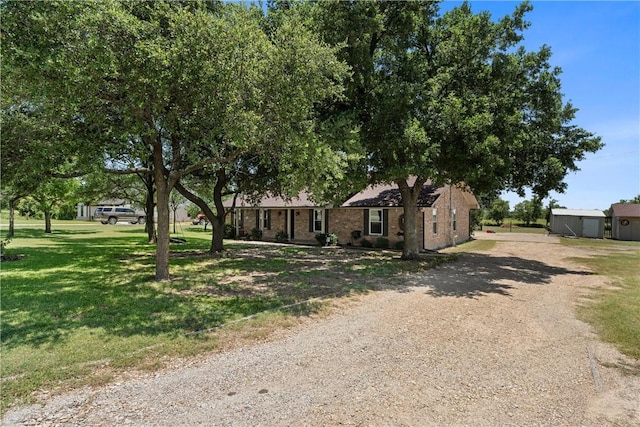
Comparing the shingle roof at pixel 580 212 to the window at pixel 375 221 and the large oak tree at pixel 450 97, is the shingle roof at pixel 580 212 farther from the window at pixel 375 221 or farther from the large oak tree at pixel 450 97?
the large oak tree at pixel 450 97

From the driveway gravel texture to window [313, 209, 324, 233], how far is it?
16859 mm

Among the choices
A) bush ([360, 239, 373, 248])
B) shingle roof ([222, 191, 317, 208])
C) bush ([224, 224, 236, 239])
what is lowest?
bush ([360, 239, 373, 248])

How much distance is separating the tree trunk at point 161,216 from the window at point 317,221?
14.5 meters

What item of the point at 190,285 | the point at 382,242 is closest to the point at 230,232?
the point at 382,242

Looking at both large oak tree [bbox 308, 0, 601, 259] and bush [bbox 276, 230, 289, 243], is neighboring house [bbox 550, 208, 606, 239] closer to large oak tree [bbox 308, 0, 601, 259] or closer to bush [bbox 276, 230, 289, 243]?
large oak tree [bbox 308, 0, 601, 259]

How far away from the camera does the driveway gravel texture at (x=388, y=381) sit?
3.57 meters

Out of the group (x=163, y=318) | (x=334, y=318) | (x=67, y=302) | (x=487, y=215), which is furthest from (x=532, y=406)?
(x=487, y=215)

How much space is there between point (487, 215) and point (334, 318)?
55106mm

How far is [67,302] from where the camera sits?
763 cm

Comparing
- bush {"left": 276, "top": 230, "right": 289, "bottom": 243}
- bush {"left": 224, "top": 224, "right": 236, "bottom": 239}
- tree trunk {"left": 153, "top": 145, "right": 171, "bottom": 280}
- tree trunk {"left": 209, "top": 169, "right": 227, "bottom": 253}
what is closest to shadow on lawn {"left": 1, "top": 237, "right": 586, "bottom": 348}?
tree trunk {"left": 153, "top": 145, "right": 171, "bottom": 280}

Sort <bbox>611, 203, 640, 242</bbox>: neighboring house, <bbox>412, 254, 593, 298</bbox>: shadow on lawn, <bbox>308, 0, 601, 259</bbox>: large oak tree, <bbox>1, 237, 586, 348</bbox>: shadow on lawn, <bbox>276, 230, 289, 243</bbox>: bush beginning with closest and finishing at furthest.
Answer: <bbox>1, 237, 586, 348</bbox>: shadow on lawn → <bbox>412, 254, 593, 298</bbox>: shadow on lawn → <bbox>308, 0, 601, 259</bbox>: large oak tree → <bbox>276, 230, 289, 243</bbox>: bush → <bbox>611, 203, 640, 242</bbox>: neighboring house

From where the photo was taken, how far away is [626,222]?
112 ft

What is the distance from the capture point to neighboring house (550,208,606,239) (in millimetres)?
36219

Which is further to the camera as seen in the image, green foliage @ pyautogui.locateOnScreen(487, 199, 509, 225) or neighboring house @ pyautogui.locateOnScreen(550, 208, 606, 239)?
green foliage @ pyautogui.locateOnScreen(487, 199, 509, 225)
